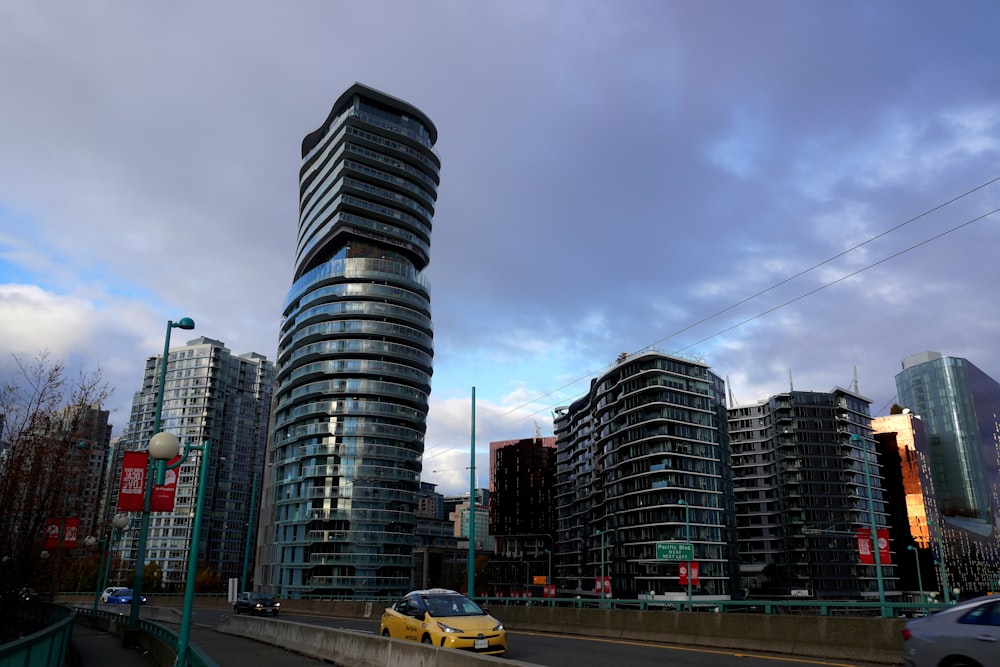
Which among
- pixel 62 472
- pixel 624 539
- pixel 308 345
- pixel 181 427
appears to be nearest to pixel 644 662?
pixel 62 472

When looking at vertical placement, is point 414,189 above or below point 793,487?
above

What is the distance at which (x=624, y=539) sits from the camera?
10981 centimetres

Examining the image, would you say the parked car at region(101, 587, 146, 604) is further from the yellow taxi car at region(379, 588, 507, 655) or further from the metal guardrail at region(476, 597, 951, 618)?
the yellow taxi car at region(379, 588, 507, 655)

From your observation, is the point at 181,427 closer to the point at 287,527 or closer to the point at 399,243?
the point at 287,527

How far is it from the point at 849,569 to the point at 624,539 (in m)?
52.9

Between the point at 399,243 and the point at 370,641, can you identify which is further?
the point at 399,243

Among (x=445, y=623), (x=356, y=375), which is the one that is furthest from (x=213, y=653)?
(x=356, y=375)

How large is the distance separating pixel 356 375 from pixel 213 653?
94501 millimetres

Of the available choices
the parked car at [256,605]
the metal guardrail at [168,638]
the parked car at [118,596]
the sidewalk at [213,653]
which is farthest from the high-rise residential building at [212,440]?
the sidewalk at [213,653]

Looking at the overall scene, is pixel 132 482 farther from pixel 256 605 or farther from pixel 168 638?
pixel 256 605

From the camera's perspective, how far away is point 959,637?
9992mm

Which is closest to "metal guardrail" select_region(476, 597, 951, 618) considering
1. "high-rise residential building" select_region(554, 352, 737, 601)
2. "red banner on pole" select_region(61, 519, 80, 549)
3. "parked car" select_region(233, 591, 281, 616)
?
"red banner on pole" select_region(61, 519, 80, 549)

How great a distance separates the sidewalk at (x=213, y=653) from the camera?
1727cm

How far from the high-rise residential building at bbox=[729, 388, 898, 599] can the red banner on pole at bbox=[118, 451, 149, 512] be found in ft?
433
